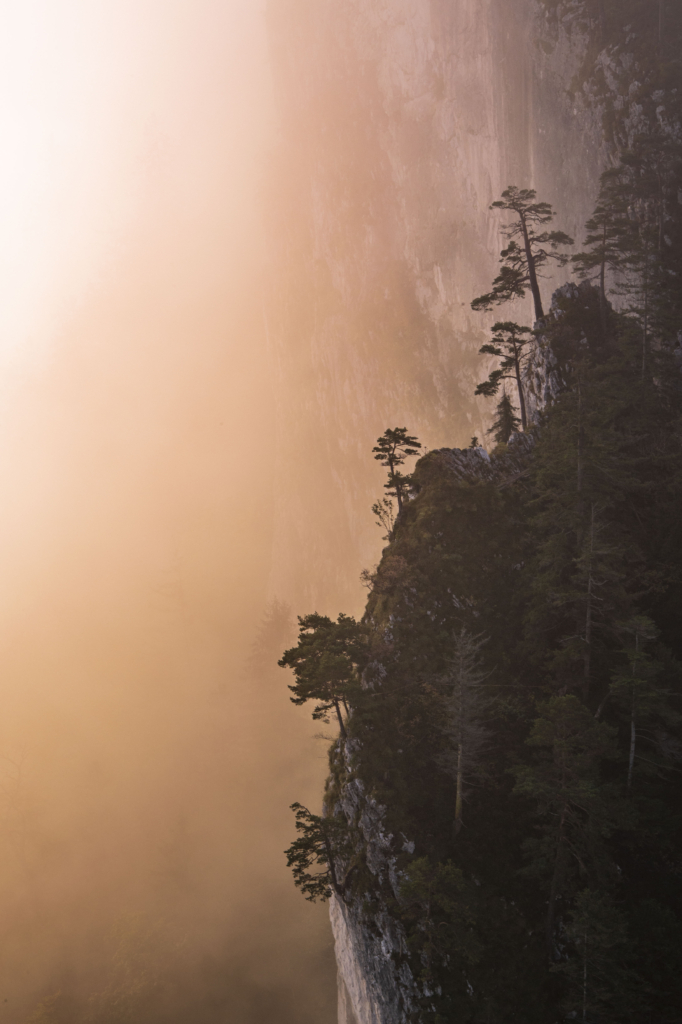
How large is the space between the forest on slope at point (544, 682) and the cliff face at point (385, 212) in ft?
53.5

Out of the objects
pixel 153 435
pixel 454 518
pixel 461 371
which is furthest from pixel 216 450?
pixel 454 518

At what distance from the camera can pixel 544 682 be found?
2552cm

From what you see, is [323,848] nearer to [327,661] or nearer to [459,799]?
[459,799]

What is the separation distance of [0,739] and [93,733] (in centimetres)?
2233

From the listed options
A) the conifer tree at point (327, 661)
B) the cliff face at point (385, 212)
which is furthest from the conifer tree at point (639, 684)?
the cliff face at point (385, 212)

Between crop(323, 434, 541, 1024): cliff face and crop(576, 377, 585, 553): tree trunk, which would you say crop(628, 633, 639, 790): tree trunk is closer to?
crop(576, 377, 585, 553): tree trunk

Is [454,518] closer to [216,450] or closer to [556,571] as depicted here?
[556,571]

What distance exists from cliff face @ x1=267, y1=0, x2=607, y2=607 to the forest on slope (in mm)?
16305

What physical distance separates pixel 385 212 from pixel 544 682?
87030 millimetres

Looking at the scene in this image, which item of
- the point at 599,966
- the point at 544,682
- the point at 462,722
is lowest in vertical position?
the point at 599,966

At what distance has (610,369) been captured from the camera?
31.9m

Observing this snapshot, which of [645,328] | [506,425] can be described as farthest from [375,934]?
[645,328]

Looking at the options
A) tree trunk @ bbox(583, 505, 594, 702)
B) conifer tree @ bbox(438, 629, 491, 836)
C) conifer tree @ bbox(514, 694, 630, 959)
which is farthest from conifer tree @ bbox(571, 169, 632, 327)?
conifer tree @ bbox(514, 694, 630, 959)

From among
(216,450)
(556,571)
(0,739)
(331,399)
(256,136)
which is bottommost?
(556,571)
